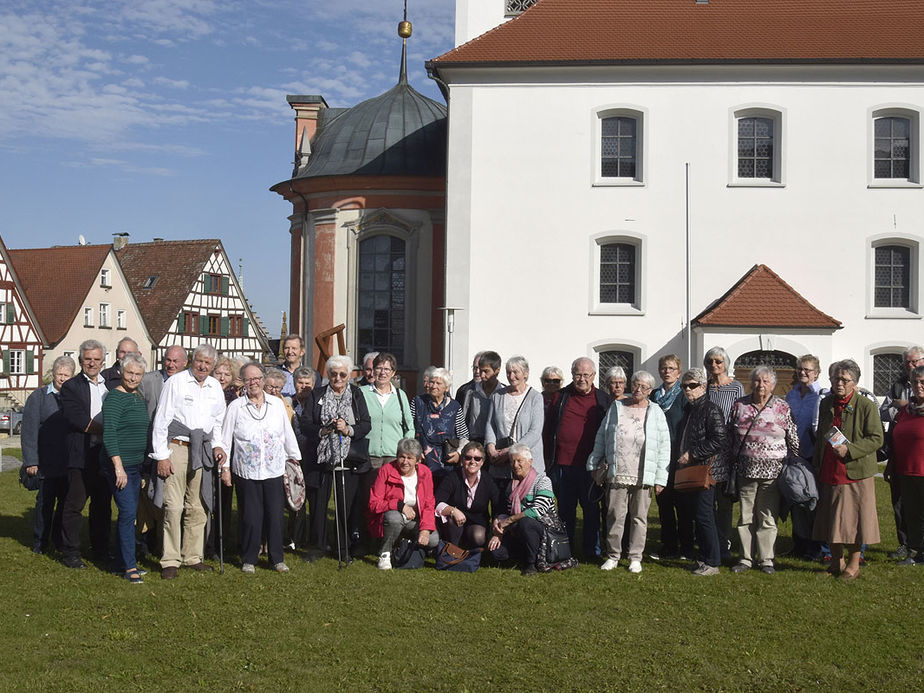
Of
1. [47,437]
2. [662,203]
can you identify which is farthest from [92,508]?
[662,203]

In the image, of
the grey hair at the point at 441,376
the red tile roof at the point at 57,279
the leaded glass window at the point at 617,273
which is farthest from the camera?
the red tile roof at the point at 57,279

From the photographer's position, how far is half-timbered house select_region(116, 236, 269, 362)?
146ft

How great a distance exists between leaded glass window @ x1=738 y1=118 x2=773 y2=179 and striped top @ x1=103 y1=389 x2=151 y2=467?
50.4 feet

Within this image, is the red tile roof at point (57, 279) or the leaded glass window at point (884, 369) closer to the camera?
the leaded glass window at point (884, 369)

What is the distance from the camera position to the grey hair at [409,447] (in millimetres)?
7789

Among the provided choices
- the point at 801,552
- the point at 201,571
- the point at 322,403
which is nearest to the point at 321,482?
the point at 322,403

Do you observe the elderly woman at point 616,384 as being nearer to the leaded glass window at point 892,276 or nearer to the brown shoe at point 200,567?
the brown shoe at point 200,567

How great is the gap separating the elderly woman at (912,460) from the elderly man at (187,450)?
5349 mm

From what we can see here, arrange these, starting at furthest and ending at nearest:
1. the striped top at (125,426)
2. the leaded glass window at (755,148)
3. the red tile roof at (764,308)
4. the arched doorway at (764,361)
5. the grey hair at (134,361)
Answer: the leaded glass window at (755,148) < the arched doorway at (764,361) < the red tile roof at (764,308) < the grey hair at (134,361) < the striped top at (125,426)

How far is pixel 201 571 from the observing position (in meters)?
7.46

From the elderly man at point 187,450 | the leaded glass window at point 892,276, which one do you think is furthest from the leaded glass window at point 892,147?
the elderly man at point 187,450

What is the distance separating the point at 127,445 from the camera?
716 centimetres

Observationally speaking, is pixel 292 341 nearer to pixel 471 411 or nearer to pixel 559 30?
pixel 471 411

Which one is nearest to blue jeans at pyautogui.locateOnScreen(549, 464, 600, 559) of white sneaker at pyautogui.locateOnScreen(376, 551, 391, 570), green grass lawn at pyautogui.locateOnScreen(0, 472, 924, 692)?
green grass lawn at pyautogui.locateOnScreen(0, 472, 924, 692)
